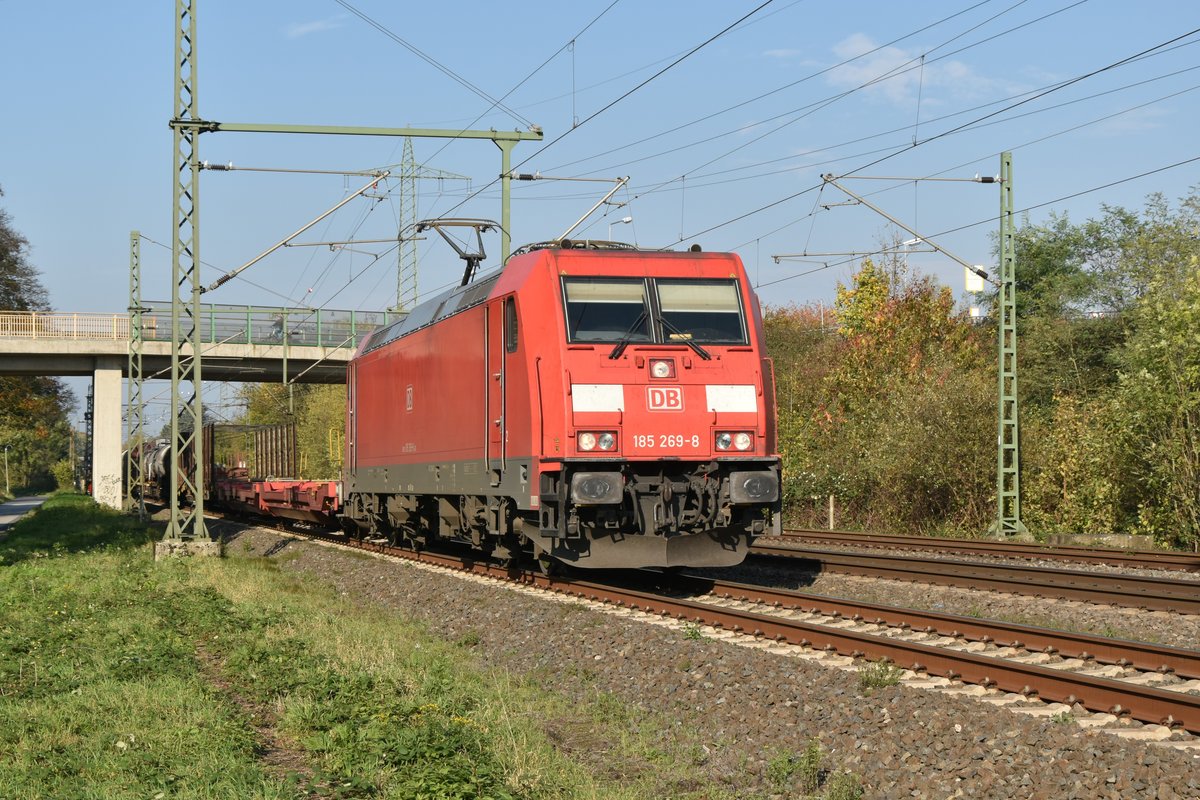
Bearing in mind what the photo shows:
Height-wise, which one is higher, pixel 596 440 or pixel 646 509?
pixel 596 440

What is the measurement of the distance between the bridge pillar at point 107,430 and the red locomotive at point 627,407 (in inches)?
1196

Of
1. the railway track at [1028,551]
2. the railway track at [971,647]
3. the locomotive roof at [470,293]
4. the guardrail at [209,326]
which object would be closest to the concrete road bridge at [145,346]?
the guardrail at [209,326]

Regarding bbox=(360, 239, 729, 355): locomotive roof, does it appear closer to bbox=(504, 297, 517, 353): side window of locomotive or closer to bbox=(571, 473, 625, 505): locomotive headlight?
bbox=(504, 297, 517, 353): side window of locomotive

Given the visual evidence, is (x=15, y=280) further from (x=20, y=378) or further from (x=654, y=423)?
(x=654, y=423)

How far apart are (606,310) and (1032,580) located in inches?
250

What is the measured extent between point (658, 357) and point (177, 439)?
38.2 feet

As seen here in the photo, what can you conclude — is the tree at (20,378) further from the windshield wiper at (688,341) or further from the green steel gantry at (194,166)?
the windshield wiper at (688,341)

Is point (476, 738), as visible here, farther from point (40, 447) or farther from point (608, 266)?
point (40, 447)

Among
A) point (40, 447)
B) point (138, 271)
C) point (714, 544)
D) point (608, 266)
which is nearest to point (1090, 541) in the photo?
point (714, 544)

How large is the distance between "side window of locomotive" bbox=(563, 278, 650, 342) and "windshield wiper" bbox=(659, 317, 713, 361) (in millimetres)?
207

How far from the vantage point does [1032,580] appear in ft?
50.4

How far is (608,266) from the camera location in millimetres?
14570

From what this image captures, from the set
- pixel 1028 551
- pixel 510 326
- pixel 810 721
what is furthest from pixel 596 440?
pixel 1028 551

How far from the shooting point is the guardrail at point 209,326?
40.1m
